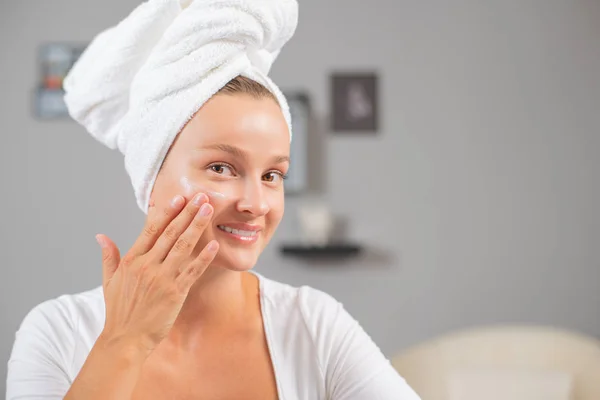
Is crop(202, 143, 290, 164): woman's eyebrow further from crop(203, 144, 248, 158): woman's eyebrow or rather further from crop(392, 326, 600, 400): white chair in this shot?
crop(392, 326, 600, 400): white chair

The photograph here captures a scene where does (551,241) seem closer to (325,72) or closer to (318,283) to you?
(318,283)

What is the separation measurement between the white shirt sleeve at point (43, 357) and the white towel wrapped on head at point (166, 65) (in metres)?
0.24

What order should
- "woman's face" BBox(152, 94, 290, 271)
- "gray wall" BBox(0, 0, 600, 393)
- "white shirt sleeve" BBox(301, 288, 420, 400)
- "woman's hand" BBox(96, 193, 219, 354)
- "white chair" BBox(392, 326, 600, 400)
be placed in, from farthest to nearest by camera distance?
"gray wall" BBox(0, 0, 600, 393) < "white chair" BBox(392, 326, 600, 400) < "white shirt sleeve" BBox(301, 288, 420, 400) < "woman's face" BBox(152, 94, 290, 271) < "woman's hand" BBox(96, 193, 219, 354)

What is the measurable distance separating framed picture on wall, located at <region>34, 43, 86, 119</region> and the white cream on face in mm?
2504

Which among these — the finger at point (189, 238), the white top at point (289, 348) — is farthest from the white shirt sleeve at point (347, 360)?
the finger at point (189, 238)

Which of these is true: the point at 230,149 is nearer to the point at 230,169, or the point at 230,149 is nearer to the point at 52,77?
the point at 230,169

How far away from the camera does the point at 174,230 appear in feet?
2.89

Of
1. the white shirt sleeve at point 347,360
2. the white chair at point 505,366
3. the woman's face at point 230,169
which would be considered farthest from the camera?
the white chair at point 505,366

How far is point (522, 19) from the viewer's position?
3.21 m

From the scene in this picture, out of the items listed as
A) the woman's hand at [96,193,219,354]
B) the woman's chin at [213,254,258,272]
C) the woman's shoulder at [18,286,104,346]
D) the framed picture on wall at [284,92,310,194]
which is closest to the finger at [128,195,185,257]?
the woman's hand at [96,193,219,354]

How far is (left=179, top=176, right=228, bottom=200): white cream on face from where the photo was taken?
0.95m

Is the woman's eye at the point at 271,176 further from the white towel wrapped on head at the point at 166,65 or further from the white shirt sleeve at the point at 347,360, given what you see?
the white shirt sleeve at the point at 347,360

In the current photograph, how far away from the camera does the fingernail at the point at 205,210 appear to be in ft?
2.92

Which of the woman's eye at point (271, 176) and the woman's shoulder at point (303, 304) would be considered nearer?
the woman's eye at point (271, 176)
